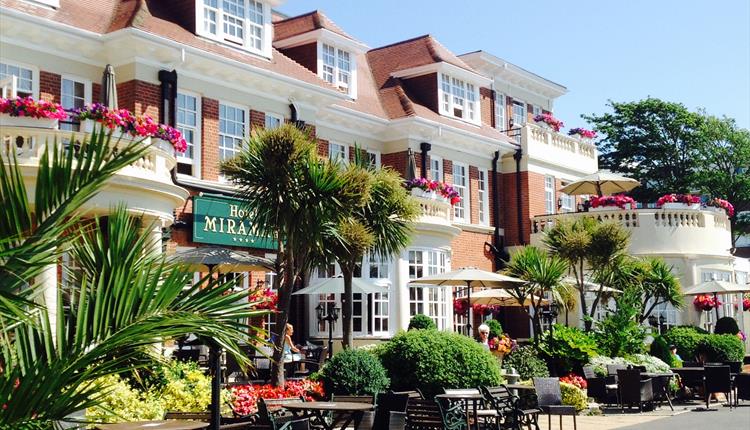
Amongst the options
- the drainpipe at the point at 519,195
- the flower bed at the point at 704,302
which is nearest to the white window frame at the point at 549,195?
the drainpipe at the point at 519,195

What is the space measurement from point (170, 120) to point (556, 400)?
11261mm

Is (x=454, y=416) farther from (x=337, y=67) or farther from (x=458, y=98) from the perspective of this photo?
(x=458, y=98)

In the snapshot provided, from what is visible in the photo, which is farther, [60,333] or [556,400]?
[556,400]

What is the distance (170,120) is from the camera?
21.5 meters

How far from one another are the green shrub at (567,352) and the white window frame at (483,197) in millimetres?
12695

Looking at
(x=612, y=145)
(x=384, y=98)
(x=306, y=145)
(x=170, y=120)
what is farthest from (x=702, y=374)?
(x=612, y=145)

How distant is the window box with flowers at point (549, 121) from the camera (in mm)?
34875

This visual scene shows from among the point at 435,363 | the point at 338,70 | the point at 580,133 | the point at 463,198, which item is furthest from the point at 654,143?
the point at 435,363

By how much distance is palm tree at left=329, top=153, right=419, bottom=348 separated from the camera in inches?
705

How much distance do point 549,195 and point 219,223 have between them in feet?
54.0

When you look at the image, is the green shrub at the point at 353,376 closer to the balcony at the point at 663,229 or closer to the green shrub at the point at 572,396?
the green shrub at the point at 572,396

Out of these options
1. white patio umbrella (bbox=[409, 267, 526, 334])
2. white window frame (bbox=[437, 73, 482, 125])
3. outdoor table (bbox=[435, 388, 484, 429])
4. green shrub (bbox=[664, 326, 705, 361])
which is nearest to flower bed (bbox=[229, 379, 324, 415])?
outdoor table (bbox=[435, 388, 484, 429])

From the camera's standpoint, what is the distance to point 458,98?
3278cm

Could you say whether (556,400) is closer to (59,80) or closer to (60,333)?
(60,333)
